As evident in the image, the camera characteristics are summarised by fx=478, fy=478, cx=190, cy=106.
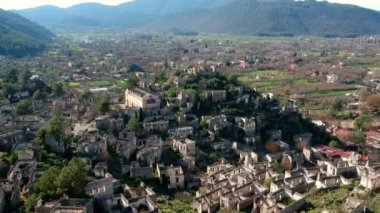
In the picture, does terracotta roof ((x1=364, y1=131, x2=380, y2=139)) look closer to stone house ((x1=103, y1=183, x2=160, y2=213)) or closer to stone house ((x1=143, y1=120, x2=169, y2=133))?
stone house ((x1=143, y1=120, x2=169, y2=133))

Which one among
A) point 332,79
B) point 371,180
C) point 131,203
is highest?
point 371,180

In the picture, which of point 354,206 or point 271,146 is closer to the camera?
point 354,206

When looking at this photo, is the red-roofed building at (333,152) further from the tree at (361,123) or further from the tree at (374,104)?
the tree at (374,104)

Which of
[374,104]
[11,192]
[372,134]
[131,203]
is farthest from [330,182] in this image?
[374,104]

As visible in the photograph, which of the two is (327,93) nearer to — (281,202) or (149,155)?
(149,155)

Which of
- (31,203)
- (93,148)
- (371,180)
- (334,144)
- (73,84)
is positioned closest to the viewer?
(31,203)

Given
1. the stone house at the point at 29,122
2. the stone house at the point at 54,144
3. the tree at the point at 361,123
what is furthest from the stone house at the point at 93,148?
the tree at the point at 361,123

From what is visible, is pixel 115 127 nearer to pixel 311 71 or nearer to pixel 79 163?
pixel 79 163
